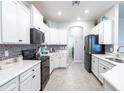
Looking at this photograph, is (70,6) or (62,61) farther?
(62,61)

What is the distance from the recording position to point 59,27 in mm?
7047

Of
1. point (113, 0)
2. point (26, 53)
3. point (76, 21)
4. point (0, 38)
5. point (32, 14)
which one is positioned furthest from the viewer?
point (76, 21)

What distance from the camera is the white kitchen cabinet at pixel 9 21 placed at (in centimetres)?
177

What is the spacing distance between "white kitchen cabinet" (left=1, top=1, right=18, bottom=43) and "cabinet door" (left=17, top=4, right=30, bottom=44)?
→ 0.19 metres

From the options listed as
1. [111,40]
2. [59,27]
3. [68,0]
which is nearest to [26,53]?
[68,0]

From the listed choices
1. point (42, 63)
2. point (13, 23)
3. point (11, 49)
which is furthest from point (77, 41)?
point (13, 23)

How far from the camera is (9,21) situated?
193 centimetres

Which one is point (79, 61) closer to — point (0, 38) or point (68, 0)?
point (68, 0)

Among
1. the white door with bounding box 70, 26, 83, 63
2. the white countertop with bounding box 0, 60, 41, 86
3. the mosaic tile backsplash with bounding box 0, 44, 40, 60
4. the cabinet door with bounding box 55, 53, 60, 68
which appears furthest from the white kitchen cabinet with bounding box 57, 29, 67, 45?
the white countertop with bounding box 0, 60, 41, 86

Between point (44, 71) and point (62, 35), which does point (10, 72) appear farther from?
point (62, 35)

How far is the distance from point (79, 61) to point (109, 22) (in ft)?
12.9

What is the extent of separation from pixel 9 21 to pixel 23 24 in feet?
2.10

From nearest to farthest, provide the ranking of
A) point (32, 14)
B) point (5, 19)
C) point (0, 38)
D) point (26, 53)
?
point (0, 38)
point (5, 19)
point (32, 14)
point (26, 53)

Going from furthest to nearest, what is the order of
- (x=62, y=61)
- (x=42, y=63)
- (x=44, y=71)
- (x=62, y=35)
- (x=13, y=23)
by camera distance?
1. (x=62, y=35)
2. (x=62, y=61)
3. (x=44, y=71)
4. (x=42, y=63)
5. (x=13, y=23)
